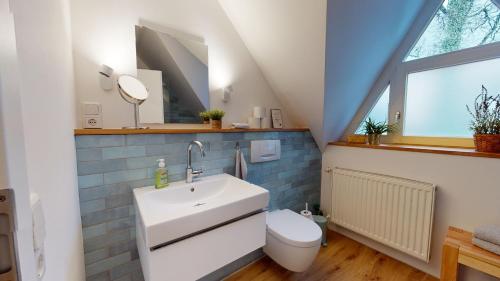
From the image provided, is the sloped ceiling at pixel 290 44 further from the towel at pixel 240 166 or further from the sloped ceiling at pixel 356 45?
the towel at pixel 240 166

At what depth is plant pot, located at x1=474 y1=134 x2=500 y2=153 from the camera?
4.35 ft

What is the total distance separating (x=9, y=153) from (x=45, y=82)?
565 millimetres

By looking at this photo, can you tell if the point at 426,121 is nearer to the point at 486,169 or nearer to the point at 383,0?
the point at 486,169

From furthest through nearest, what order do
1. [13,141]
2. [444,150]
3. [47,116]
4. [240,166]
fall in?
1. [240,166]
2. [444,150]
3. [47,116]
4. [13,141]

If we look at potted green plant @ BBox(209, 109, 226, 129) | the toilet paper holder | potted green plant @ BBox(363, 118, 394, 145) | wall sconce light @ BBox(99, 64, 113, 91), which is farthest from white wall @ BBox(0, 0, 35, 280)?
potted green plant @ BBox(363, 118, 394, 145)

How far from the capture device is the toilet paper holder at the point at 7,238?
0.20m

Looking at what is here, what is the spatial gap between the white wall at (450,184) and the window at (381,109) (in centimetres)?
42

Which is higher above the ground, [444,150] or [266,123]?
[266,123]

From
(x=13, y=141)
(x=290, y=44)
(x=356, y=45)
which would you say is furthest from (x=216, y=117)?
(x=13, y=141)

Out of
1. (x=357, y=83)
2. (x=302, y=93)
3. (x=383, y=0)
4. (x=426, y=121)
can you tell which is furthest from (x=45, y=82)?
(x=426, y=121)

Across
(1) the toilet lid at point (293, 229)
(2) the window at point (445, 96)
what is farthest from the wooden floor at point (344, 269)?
(2) the window at point (445, 96)

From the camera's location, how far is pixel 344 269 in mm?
1706

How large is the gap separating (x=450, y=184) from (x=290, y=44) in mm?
1523

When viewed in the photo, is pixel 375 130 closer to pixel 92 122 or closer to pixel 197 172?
pixel 197 172
